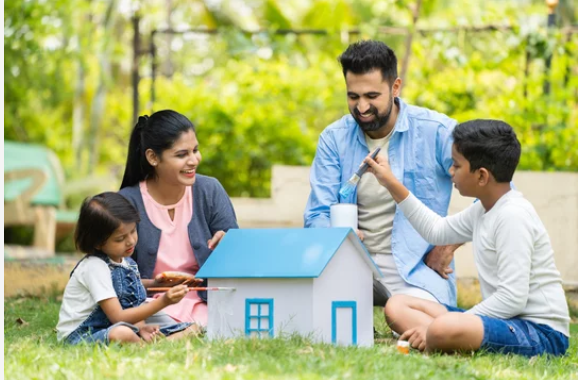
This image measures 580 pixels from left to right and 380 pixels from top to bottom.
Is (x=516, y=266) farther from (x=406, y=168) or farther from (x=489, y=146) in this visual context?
(x=406, y=168)

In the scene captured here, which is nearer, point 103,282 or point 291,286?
point 291,286

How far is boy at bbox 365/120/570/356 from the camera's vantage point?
12.9 feet

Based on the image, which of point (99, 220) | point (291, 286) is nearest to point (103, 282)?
point (99, 220)

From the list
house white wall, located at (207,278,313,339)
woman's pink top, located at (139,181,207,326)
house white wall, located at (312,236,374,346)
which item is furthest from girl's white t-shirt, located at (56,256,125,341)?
house white wall, located at (312,236,374,346)

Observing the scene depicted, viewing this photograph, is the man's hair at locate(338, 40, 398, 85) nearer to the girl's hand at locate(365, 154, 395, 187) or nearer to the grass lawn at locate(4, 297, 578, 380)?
the girl's hand at locate(365, 154, 395, 187)

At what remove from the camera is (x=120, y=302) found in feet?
14.3

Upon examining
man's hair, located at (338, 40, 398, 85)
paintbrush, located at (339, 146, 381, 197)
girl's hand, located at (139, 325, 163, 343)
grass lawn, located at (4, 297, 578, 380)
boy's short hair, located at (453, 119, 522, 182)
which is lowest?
girl's hand, located at (139, 325, 163, 343)

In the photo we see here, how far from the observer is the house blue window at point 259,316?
4062 millimetres

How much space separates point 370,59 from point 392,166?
62 centimetres

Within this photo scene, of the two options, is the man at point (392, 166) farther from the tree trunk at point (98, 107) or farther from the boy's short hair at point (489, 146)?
the tree trunk at point (98, 107)

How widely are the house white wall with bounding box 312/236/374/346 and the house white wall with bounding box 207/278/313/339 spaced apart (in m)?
0.06

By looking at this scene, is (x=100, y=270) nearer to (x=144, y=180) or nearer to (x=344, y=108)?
(x=144, y=180)

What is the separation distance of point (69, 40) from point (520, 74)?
322 inches

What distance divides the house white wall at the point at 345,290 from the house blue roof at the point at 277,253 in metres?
0.06
